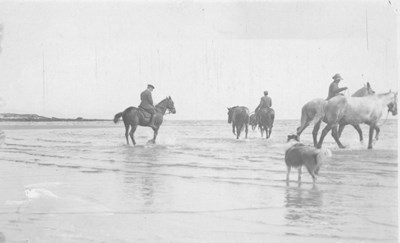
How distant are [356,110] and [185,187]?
1854 millimetres

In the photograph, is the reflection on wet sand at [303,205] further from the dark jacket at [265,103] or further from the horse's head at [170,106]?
the horse's head at [170,106]

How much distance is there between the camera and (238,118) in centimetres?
509

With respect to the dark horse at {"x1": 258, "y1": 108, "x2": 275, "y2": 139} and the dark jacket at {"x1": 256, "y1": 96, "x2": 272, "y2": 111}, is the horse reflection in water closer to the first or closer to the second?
the dark horse at {"x1": 258, "y1": 108, "x2": 275, "y2": 139}

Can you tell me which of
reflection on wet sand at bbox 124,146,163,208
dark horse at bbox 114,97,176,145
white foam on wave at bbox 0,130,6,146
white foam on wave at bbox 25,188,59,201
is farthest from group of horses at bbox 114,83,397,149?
white foam on wave at bbox 0,130,6,146

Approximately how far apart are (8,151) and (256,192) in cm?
232

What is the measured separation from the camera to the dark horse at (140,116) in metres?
5.10

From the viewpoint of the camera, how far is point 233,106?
5.18m

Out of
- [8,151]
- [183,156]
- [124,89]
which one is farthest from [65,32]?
[183,156]

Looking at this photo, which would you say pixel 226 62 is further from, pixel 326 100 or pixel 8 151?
pixel 8 151

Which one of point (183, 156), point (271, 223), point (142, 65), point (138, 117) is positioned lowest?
point (271, 223)

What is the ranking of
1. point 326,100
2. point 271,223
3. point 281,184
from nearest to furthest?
point 271,223 → point 281,184 → point 326,100

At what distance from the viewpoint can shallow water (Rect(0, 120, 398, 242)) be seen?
4605 millimetres

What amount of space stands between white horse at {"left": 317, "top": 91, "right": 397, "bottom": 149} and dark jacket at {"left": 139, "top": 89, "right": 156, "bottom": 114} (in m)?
1.59

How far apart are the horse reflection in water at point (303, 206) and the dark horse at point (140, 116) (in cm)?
134
